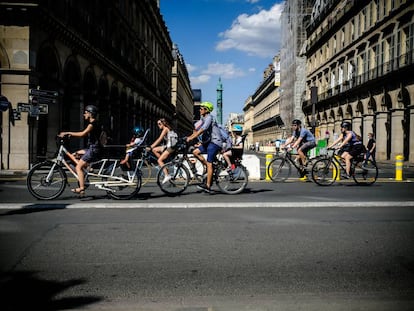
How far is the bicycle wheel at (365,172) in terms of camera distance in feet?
39.4

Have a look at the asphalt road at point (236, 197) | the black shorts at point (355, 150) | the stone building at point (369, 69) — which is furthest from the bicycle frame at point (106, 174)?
the stone building at point (369, 69)

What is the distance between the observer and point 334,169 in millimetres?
11516

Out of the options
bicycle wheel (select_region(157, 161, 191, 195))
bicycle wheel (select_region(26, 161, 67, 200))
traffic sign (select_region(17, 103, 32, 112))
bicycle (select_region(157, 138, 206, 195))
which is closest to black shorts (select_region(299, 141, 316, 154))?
bicycle (select_region(157, 138, 206, 195))

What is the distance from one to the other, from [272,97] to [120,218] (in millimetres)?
91348

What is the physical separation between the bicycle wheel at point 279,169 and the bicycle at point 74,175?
16.3ft

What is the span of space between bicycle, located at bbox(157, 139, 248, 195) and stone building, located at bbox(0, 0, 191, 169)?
3.74 metres

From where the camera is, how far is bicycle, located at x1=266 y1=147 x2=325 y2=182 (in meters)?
12.0

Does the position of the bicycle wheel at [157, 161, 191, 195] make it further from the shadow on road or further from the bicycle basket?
the shadow on road

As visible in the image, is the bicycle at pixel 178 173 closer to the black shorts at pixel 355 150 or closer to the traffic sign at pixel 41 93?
the black shorts at pixel 355 150

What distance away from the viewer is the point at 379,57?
35.3 m

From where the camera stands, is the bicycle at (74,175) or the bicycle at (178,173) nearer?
the bicycle at (74,175)

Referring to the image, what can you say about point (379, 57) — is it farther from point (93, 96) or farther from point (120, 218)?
point (120, 218)

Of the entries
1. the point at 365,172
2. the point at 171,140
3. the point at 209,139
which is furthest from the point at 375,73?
the point at 209,139

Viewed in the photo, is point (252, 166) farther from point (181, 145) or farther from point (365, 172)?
point (181, 145)
